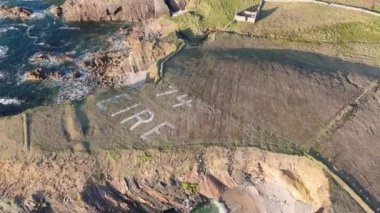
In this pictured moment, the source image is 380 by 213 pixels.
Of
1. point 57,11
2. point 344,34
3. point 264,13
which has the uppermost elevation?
point 264,13

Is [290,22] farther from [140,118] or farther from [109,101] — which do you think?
[109,101]

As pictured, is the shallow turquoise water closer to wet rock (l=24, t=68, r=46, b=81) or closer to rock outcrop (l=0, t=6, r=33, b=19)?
wet rock (l=24, t=68, r=46, b=81)

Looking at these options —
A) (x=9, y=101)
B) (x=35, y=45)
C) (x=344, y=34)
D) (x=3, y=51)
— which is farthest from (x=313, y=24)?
(x=3, y=51)

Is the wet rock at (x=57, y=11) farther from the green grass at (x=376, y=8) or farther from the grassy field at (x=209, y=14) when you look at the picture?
the green grass at (x=376, y=8)

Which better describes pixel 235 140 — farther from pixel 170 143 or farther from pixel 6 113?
pixel 6 113

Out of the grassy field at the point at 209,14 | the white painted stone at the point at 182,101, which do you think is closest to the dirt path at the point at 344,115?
the white painted stone at the point at 182,101

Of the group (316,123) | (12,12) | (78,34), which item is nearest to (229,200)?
(316,123)
